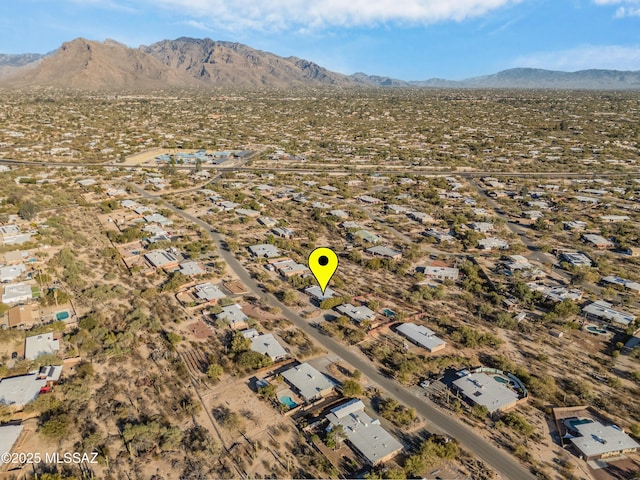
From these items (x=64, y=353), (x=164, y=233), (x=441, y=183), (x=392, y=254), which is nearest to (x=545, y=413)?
(x=392, y=254)

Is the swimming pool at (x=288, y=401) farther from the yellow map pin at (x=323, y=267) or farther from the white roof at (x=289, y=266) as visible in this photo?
the white roof at (x=289, y=266)

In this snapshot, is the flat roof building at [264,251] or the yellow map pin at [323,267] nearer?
the yellow map pin at [323,267]

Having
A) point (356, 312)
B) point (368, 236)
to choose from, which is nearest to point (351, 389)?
point (356, 312)

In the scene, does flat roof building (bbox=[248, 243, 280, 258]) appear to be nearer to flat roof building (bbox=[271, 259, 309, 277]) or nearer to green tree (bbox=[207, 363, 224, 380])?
A: flat roof building (bbox=[271, 259, 309, 277])

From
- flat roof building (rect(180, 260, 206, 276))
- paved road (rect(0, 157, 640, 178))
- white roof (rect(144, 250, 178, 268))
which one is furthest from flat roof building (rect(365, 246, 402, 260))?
paved road (rect(0, 157, 640, 178))

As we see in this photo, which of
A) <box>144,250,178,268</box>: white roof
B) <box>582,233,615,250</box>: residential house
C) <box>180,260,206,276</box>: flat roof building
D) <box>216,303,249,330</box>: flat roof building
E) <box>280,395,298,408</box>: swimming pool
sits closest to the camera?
<box>280,395,298,408</box>: swimming pool

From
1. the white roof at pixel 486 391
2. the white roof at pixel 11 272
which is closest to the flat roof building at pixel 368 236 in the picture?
the white roof at pixel 486 391

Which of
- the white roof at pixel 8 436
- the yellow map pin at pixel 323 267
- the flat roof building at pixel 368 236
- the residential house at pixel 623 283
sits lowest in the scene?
the residential house at pixel 623 283

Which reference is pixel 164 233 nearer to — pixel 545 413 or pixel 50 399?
pixel 50 399
